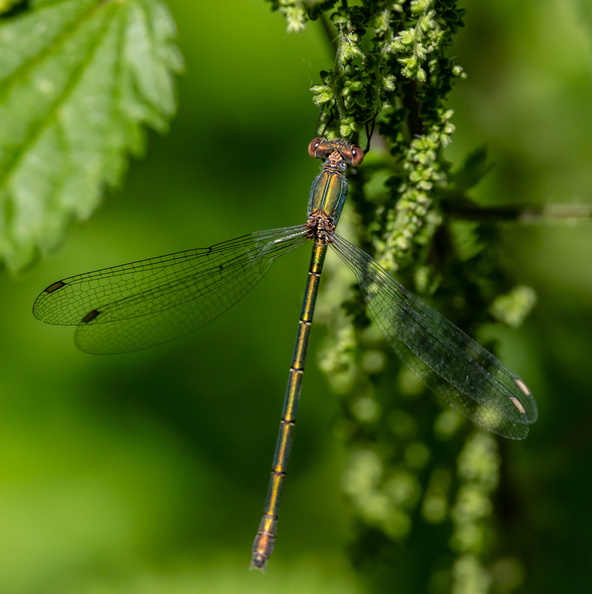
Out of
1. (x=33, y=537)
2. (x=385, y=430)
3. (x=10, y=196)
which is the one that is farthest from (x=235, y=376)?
(x=10, y=196)

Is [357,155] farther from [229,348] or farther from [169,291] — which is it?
[229,348]

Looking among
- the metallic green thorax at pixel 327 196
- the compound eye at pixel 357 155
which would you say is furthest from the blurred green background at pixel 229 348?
the compound eye at pixel 357 155

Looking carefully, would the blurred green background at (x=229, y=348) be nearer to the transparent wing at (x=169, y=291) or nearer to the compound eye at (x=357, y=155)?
the transparent wing at (x=169, y=291)

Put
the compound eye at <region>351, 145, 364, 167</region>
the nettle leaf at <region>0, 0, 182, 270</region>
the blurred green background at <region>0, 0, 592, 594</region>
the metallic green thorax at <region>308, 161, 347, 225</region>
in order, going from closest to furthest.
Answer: the nettle leaf at <region>0, 0, 182, 270</region>, the compound eye at <region>351, 145, 364, 167</region>, the metallic green thorax at <region>308, 161, 347, 225</region>, the blurred green background at <region>0, 0, 592, 594</region>

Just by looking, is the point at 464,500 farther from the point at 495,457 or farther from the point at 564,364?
the point at 564,364

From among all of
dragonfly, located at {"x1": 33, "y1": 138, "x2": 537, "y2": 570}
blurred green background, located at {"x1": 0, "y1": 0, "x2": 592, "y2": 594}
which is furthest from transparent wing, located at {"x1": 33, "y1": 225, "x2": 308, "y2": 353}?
blurred green background, located at {"x1": 0, "y1": 0, "x2": 592, "y2": 594}

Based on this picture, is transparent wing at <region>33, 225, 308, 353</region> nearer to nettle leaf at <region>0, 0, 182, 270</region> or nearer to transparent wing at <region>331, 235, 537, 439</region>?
transparent wing at <region>331, 235, 537, 439</region>

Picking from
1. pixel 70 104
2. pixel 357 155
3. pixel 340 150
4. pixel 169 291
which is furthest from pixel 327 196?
pixel 70 104
